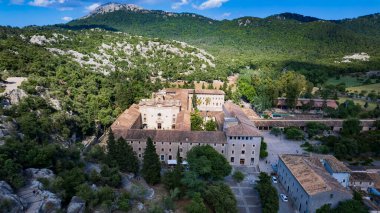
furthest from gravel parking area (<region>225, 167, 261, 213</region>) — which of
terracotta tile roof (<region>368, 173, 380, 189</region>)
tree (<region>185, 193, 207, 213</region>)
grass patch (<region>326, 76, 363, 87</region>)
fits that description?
grass patch (<region>326, 76, 363, 87</region>)

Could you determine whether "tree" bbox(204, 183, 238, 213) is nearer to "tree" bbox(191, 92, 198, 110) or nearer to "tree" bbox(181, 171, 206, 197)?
"tree" bbox(181, 171, 206, 197)

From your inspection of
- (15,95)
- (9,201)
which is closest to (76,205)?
(9,201)

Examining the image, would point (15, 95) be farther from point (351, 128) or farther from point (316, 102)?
point (316, 102)

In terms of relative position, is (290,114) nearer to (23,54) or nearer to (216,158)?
(216,158)

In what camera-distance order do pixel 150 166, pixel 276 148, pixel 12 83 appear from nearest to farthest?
pixel 150 166 < pixel 12 83 < pixel 276 148

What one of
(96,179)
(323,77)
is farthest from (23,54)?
(323,77)

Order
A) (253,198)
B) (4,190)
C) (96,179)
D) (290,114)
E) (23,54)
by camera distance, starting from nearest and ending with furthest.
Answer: (4,190) < (96,179) < (253,198) < (23,54) < (290,114)

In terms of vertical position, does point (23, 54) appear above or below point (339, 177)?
above
